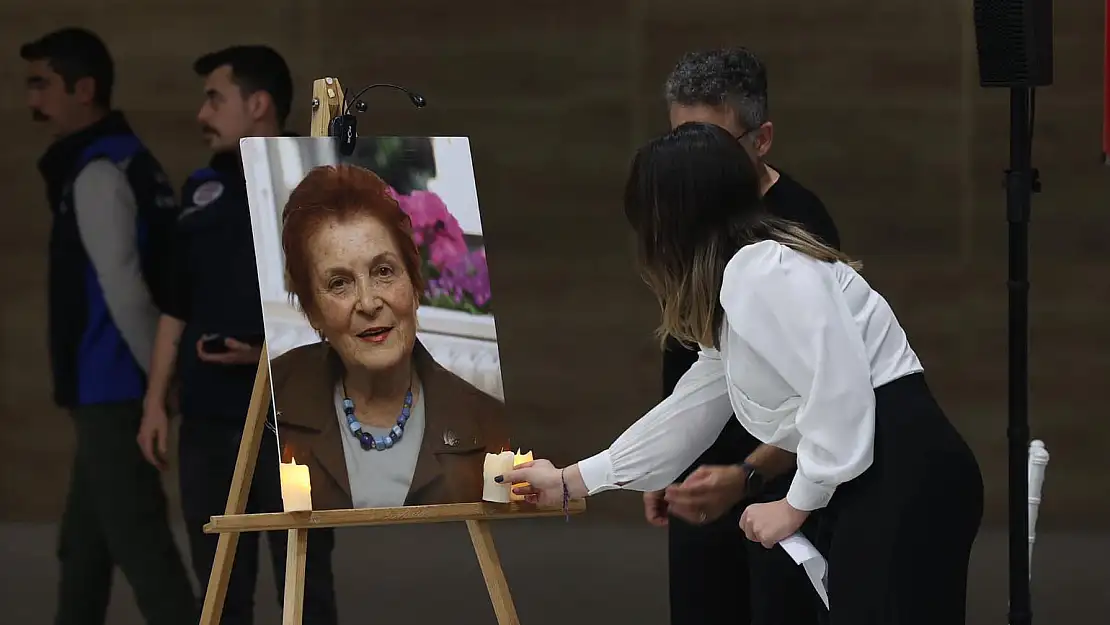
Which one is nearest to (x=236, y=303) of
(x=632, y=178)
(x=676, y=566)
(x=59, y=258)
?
(x=59, y=258)

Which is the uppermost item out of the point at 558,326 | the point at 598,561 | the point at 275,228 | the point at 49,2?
the point at 49,2

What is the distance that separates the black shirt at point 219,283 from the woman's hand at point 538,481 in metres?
1.07

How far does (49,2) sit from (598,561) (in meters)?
2.55

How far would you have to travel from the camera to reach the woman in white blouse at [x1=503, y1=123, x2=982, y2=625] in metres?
1.94

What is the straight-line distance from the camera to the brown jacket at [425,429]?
259cm

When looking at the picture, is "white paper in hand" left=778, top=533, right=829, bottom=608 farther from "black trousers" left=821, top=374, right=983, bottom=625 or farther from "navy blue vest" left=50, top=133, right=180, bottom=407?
"navy blue vest" left=50, top=133, right=180, bottom=407

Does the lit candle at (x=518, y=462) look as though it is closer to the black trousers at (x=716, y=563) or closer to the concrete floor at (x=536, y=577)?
the black trousers at (x=716, y=563)

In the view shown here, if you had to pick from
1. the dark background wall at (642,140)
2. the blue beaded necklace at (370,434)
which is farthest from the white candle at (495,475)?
the dark background wall at (642,140)

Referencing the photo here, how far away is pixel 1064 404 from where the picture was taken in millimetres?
5012

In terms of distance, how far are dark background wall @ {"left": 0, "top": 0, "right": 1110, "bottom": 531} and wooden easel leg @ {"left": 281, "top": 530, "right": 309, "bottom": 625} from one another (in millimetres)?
2550

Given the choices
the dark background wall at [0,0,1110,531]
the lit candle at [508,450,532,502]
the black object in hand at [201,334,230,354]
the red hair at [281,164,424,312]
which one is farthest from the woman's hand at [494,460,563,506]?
the dark background wall at [0,0,1110,531]

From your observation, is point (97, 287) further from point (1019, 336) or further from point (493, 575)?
point (1019, 336)

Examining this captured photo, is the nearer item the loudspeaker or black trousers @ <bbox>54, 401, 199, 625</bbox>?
the loudspeaker

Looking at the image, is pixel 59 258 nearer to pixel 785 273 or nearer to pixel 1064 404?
pixel 785 273
